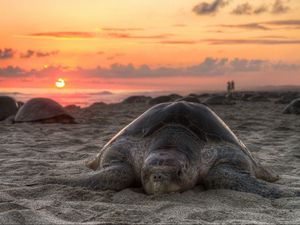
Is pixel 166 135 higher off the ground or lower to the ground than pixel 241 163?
higher

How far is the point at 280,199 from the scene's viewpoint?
352 centimetres

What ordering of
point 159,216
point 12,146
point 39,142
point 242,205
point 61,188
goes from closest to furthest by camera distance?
1. point 159,216
2. point 242,205
3. point 61,188
4. point 12,146
5. point 39,142

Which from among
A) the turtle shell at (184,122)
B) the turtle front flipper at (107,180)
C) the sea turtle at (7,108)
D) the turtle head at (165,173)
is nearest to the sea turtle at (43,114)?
the sea turtle at (7,108)

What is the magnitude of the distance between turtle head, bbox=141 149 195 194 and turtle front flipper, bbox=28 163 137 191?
0.29m

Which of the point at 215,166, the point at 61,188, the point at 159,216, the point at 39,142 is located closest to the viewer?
the point at 159,216

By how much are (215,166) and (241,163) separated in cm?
27

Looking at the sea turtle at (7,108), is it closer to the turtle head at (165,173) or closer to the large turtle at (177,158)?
the large turtle at (177,158)

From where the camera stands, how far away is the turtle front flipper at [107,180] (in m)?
3.81

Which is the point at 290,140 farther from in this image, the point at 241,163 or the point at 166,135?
the point at 166,135

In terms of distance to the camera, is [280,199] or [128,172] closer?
[280,199]

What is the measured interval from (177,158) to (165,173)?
213mm

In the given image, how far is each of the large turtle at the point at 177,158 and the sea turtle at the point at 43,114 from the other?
7.23 meters

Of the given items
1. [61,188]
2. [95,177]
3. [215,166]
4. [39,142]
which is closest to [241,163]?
[215,166]

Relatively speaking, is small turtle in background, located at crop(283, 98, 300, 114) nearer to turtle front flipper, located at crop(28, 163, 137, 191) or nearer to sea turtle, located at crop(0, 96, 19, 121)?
sea turtle, located at crop(0, 96, 19, 121)
